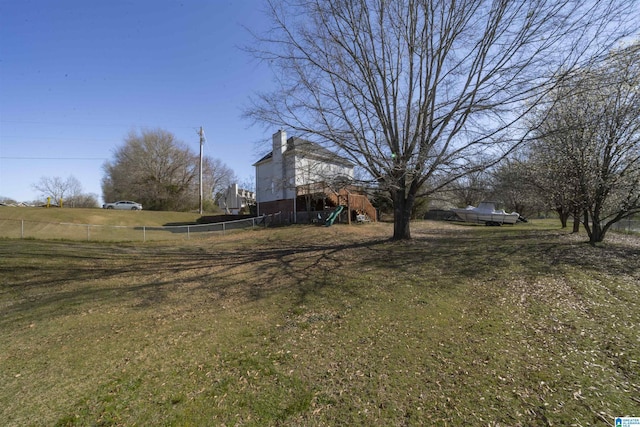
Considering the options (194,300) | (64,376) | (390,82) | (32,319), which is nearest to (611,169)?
(390,82)

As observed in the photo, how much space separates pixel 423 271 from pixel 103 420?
24.0 ft

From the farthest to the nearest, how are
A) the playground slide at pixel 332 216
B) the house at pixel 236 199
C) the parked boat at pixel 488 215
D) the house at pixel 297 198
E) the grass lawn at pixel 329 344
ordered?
1. the house at pixel 236 199
2. the parked boat at pixel 488 215
3. the house at pixel 297 198
4. the playground slide at pixel 332 216
5. the grass lawn at pixel 329 344

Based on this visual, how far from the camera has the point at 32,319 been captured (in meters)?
5.32

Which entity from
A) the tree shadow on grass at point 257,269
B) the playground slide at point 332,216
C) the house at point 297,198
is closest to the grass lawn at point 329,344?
the tree shadow on grass at point 257,269

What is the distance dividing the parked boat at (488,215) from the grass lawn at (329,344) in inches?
634

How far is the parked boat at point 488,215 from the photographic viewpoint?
23.3 meters

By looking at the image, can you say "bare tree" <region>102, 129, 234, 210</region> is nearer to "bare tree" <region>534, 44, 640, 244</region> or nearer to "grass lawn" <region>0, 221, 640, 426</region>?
"grass lawn" <region>0, 221, 640, 426</region>

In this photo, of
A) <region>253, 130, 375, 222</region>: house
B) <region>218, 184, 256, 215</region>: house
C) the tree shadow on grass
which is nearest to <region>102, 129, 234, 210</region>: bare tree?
<region>218, 184, 256, 215</region>: house

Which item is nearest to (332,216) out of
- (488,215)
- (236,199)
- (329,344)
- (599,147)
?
(599,147)

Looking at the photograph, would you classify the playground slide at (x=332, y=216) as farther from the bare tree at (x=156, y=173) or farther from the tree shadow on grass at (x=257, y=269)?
the bare tree at (x=156, y=173)

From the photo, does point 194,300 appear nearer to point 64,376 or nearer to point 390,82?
point 64,376

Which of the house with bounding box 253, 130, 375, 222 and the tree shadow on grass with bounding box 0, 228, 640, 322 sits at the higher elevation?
the house with bounding box 253, 130, 375, 222

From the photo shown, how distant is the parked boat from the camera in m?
23.3

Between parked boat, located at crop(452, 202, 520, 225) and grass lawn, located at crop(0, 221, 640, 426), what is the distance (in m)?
16.1
